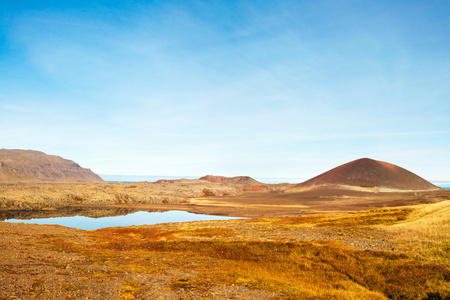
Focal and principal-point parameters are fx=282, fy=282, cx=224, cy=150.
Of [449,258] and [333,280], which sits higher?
[449,258]

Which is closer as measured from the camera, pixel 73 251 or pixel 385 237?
pixel 73 251

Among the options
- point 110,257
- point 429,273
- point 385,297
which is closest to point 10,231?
point 110,257

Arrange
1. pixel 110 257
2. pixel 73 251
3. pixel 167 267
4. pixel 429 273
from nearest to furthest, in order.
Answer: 1. pixel 429 273
2. pixel 167 267
3. pixel 110 257
4. pixel 73 251

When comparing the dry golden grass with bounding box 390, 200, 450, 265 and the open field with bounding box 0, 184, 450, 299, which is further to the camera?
the dry golden grass with bounding box 390, 200, 450, 265

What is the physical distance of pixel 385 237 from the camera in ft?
110

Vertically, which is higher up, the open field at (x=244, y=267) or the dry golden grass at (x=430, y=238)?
the dry golden grass at (x=430, y=238)

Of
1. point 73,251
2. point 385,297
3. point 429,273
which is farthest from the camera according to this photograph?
point 73,251

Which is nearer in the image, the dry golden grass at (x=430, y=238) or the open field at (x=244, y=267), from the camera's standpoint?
the open field at (x=244, y=267)

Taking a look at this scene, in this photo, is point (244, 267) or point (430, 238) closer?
point (244, 267)

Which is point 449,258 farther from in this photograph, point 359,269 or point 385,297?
point 385,297

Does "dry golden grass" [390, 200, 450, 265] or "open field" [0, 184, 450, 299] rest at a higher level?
Result: "dry golden grass" [390, 200, 450, 265]

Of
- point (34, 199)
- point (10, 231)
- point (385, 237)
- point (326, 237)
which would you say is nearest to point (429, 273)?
point (385, 237)

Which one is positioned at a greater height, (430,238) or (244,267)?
(430,238)

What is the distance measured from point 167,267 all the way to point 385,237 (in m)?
25.9
